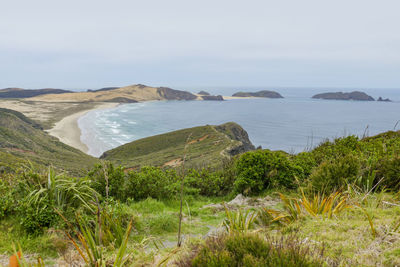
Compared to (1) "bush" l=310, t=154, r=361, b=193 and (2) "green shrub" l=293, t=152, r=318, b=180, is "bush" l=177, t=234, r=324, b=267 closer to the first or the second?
(1) "bush" l=310, t=154, r=361, b=193

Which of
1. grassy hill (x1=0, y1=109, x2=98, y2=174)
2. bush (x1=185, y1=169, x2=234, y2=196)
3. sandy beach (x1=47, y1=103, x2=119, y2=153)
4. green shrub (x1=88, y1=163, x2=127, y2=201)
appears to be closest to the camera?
green shrub (x1=88, y1=163, x2=127, y2=201)

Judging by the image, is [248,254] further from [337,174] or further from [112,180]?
[112,180]

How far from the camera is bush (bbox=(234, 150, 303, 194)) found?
7.87 metres

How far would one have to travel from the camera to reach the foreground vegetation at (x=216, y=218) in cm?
263

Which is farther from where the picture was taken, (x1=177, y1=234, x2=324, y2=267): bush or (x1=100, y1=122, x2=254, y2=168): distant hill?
(x1=100, y1=122, x2=254, y2=168): distant hill

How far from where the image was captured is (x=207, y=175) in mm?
9492

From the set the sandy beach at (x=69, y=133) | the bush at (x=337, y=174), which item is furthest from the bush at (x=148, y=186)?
the sandy beach at (x=69, y=133)

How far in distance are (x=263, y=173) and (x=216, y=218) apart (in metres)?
2.72

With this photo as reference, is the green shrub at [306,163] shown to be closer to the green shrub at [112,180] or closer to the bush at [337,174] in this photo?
the bush at [337,174]

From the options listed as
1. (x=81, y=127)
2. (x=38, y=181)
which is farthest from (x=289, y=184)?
(x=81, y=127)

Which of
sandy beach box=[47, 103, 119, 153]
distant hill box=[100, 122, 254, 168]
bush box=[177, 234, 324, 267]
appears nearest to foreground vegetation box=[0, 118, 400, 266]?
bush box=[177, 234, 324, 267]

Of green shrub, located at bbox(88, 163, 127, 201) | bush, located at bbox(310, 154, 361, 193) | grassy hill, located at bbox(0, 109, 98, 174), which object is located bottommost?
grassy hill, located at bbox(0, 109, 98, 174)

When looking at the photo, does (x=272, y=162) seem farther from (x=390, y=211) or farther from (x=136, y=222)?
(x=136, y=222)

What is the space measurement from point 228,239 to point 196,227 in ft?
9.48
